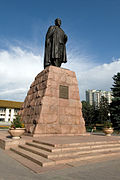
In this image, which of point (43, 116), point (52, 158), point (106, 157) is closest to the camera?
point (52, 158)

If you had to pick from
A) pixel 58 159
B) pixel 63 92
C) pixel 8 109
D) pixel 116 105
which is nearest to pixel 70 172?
pixel 58 159

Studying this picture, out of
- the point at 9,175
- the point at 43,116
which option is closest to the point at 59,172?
the point at 9,175

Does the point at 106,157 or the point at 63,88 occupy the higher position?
the point at 63,88

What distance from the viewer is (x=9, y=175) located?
3768 mm

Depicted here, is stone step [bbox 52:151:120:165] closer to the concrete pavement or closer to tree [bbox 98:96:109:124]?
the concrete pavement

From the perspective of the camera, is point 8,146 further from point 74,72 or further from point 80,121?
point 74,72

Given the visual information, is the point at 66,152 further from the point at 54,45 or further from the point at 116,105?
the point at 116,105

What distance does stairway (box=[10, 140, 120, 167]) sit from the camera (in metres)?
4.85

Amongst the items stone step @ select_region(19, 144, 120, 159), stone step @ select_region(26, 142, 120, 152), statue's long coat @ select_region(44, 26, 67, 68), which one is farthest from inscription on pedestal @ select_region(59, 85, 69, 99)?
stone step @ select_region(19, 144, 120, 159)

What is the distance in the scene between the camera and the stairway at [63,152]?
485 cm

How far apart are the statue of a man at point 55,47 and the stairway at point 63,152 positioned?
7013 mm

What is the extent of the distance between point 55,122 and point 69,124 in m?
1.07

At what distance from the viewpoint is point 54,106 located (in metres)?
10.3

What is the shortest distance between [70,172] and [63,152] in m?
1.48
